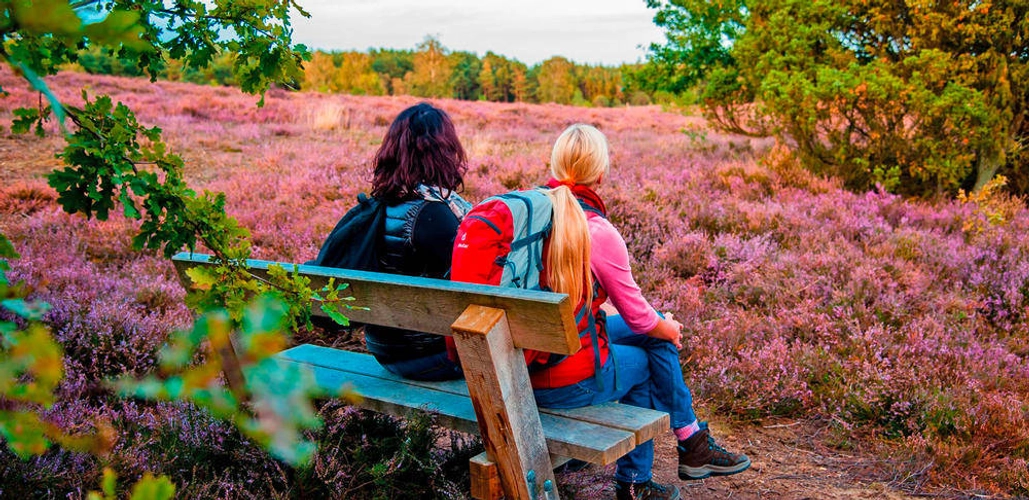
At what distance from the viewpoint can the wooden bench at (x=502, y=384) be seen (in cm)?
231

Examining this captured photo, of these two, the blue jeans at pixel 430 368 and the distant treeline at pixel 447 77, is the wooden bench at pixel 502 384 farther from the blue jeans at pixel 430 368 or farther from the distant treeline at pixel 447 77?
the distant treeline at pixel 447 77

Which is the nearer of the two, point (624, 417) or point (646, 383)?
point (624, 417)

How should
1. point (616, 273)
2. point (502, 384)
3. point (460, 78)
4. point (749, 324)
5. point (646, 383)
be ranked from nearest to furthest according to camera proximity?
point (502, 384)
point (616, 273)
point (646, 383)
point (749, 324)
point (460, 78)

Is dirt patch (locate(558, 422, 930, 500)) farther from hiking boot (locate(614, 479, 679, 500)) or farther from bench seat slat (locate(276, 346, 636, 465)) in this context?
bench seat slat (locate(276, 346, 636, 465))

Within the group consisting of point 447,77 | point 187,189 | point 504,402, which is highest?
point 447,77

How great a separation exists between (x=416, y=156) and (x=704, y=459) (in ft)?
6.21

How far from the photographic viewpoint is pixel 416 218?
3.20 metres

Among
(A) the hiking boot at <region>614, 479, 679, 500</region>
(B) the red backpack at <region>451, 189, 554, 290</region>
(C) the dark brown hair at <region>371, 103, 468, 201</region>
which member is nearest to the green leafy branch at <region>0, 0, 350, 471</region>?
(B) the red backpack at <region>451, 189, 554, 290</region>

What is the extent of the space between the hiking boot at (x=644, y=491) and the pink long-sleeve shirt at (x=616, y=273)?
0.75 meters

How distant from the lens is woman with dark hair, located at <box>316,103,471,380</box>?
3.19m

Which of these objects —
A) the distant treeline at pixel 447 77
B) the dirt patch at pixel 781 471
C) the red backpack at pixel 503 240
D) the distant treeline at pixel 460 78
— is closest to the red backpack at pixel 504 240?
the red backpack at pixel 503 240

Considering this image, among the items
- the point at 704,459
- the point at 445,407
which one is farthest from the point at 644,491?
the point at 445,407

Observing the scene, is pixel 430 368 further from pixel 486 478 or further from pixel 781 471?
pixel 781 471

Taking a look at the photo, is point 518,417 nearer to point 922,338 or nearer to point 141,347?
point 141,347
